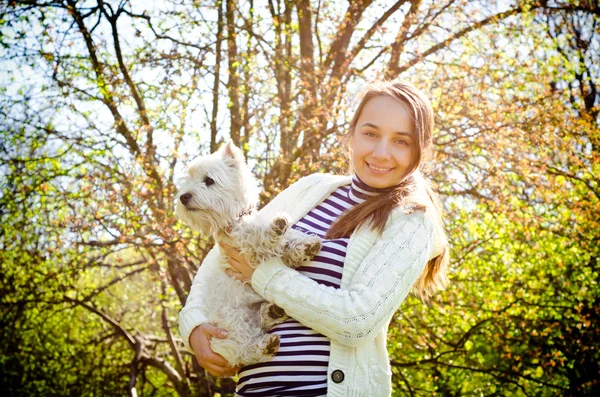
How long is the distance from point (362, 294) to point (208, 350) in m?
0.93

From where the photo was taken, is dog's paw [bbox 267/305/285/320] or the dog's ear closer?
dog's paw [bbox 267/305/285/320]

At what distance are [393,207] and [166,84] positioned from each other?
15.2ft

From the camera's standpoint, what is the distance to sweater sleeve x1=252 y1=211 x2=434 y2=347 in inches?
91.0

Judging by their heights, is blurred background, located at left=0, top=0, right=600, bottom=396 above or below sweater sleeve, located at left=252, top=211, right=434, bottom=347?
above

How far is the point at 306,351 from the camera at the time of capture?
8.00 feet

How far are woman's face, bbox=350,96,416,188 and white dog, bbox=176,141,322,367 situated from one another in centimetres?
45

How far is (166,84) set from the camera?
259 inches

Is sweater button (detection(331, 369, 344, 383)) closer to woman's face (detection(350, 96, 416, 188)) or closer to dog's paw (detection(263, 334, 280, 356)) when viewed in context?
dog's paw (detection(263, 334, 280, 356))

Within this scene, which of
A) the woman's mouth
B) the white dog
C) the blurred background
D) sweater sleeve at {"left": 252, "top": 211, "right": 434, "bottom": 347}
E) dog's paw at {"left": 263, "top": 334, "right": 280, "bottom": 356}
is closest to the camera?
sweater sleeve at {"left": 252, "top": 211, "right": 434, "bottom": 347}

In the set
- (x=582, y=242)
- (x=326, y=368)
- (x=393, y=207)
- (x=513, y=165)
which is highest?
(x=513, y=165)

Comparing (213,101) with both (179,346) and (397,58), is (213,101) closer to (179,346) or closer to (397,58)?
(397,58)

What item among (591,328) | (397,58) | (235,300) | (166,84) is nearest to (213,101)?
(166,84)

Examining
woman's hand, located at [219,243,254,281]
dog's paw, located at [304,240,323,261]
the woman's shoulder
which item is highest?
the woman's shoulder

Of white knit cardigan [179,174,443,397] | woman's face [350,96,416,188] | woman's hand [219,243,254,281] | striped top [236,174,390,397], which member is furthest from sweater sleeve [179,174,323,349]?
white knit cardigan [179,174,443,397]
